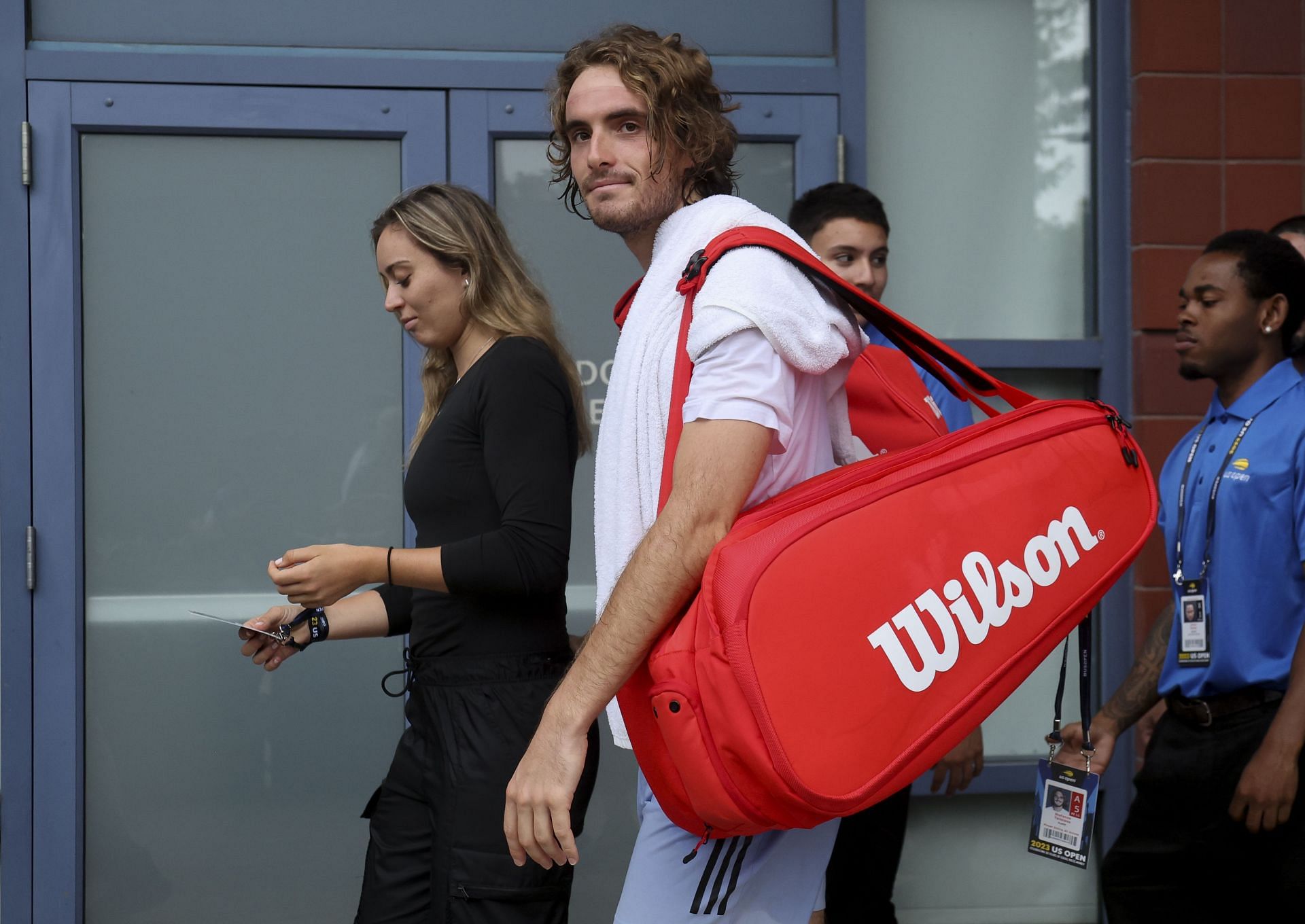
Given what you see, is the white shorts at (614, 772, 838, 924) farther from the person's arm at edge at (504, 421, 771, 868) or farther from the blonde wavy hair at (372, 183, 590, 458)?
the blonde wavy hair at (372, 183, 590, 458)

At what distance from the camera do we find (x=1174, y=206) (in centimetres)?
363

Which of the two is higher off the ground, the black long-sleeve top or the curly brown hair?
the curly brown hair

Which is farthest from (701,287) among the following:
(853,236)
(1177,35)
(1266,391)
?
(1177,35)

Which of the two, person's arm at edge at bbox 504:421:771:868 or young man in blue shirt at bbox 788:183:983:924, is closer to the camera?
person's arm at edge at bbox 504:421:771:868

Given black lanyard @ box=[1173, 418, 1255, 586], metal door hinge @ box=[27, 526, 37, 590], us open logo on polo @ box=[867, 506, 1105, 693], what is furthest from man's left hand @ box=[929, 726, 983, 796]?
metal door hinge @ box=[27, 526, 37, 590]

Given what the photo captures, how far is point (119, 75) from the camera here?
11.0 ft

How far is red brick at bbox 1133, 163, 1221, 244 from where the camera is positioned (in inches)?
143

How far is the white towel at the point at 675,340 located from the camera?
145 centimetres

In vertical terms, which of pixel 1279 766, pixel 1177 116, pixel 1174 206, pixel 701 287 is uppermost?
pixel 1177 116

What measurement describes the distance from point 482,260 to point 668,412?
0.91m

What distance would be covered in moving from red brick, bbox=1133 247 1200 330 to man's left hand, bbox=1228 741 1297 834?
1.57 metres

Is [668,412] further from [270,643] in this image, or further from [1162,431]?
[1162,431]

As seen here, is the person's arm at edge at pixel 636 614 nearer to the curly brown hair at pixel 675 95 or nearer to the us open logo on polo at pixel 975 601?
the us open logo on polo at pixel 975 601

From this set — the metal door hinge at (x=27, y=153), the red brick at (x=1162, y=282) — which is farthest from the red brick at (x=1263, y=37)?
the metal door hinge at (x=27, y=153)
